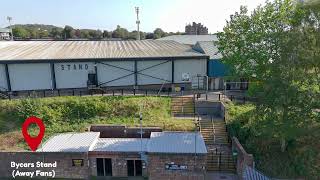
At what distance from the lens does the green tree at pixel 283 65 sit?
17.9 m

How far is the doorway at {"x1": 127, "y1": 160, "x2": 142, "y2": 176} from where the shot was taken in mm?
20156

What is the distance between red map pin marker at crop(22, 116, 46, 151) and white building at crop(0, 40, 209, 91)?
7.33 m

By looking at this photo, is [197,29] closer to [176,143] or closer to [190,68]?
[190,68]

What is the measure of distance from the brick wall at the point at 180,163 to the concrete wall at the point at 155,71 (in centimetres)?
1521

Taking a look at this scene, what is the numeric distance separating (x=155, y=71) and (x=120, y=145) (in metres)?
14.3

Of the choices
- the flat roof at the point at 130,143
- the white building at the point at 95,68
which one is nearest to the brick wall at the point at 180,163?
the flat roof at the point at 130,143

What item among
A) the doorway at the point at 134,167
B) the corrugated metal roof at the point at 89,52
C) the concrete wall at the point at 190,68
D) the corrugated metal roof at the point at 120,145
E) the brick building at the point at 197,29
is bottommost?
the doorway at the point at 134,167

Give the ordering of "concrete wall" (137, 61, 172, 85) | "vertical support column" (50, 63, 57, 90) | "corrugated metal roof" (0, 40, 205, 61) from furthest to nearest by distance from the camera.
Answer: "concrete wall" (137, 61, 172, 85) → "corrugated metal roof" (0, 40, 205, 61) → "vertical support column" (50, 63, 57, 90)

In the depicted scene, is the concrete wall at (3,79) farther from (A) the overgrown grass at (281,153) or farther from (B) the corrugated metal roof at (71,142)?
(A) the overgrown grass at (281,153)

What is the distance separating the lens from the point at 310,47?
17891 mm

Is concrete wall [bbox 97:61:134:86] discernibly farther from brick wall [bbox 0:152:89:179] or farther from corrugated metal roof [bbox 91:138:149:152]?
brick wall [bbox 0:152:89:179]

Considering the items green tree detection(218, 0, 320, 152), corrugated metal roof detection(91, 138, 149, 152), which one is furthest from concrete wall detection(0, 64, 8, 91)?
green tree detection(218, 0, 320, 152)

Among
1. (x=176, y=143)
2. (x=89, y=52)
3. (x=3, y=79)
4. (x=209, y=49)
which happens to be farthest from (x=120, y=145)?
(x=209, y=49)

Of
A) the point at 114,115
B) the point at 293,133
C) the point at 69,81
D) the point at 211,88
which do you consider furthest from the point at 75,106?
the point at 293,133
